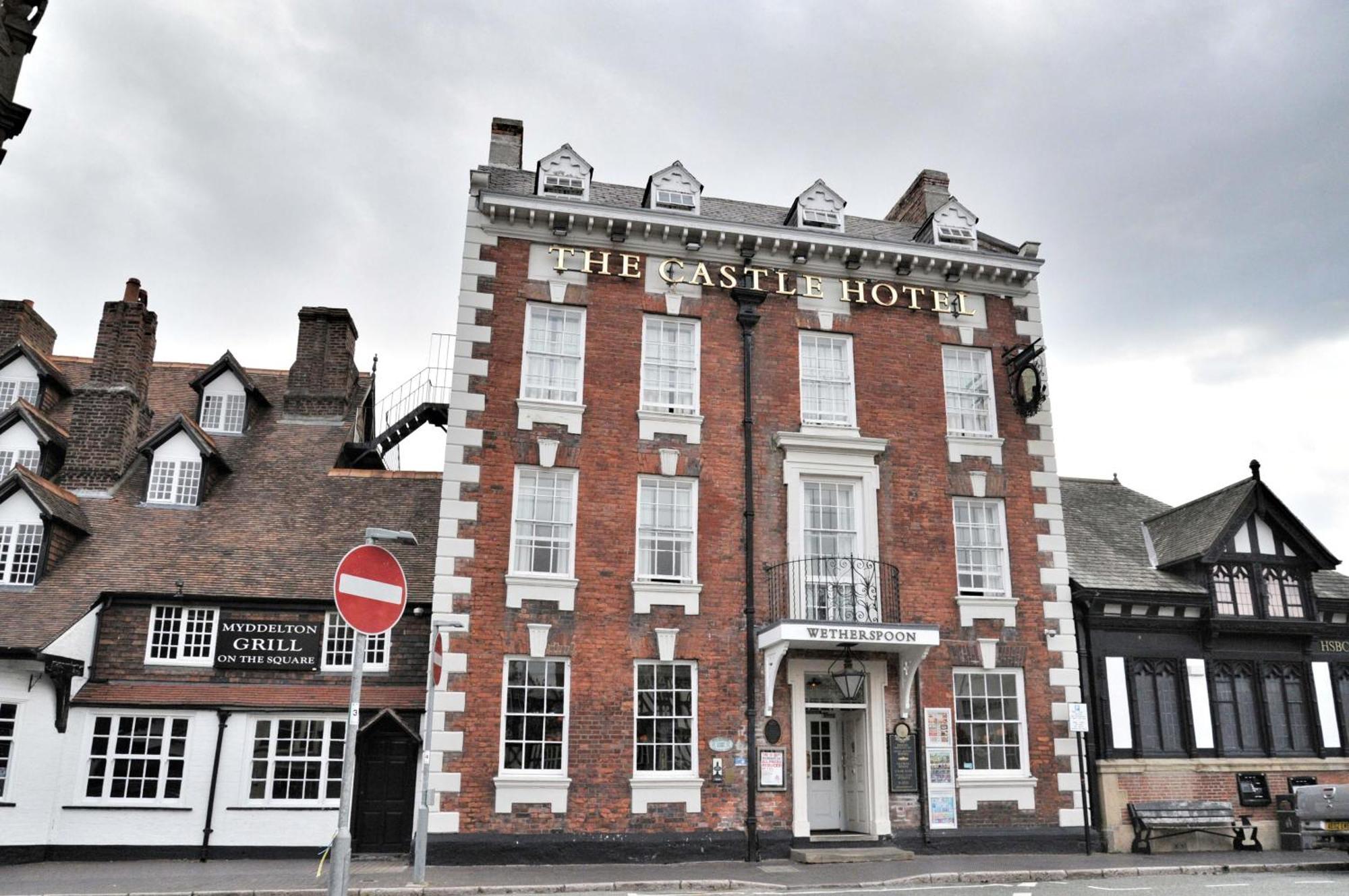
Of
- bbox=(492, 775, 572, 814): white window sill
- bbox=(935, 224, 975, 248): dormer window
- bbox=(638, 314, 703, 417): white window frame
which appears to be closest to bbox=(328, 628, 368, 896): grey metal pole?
bbox=(492, 775, 572, 814): white window sill

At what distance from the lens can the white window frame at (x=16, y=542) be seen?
738 inches

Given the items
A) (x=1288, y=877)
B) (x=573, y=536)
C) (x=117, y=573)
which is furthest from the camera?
(x=117, y=573)

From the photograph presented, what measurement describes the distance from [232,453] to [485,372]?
8489 millimetres

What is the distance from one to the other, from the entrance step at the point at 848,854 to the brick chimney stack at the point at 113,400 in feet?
53.2

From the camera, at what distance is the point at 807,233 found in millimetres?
19500

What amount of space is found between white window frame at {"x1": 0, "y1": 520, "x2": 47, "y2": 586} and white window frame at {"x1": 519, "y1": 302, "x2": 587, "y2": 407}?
9766 millimetres

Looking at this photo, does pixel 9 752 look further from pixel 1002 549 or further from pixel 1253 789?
pixel 1253 789

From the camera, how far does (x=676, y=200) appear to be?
786 inches

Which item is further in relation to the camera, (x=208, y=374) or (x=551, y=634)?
(x=208, y=374)

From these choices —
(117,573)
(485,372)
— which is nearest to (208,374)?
(117,573)

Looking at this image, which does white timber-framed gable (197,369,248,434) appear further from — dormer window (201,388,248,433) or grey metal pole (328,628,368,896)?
grey metal pole (328,628,368,896)

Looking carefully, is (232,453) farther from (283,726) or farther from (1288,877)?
(1288,877)

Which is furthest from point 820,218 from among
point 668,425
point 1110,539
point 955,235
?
point 1110,539

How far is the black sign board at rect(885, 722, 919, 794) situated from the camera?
17.4 meters
